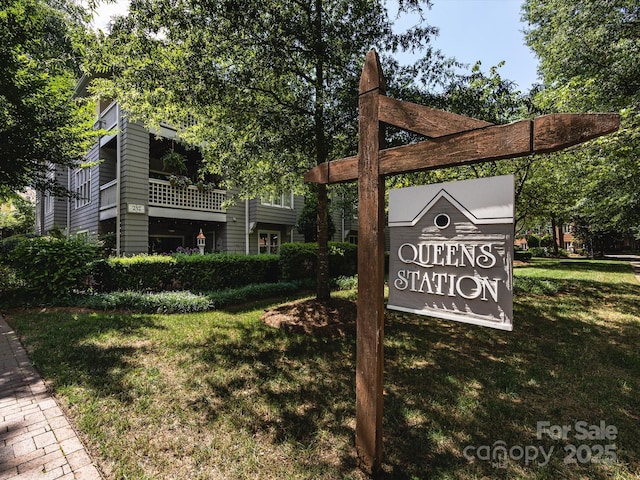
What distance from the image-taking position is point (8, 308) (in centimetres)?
→ 646

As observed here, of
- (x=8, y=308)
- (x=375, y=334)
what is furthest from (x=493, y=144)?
(x=8, y=308)

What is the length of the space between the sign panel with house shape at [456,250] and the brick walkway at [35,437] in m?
2.78

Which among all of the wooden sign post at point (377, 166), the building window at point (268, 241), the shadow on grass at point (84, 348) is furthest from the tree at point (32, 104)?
the wooden sign post at point (377, 166)

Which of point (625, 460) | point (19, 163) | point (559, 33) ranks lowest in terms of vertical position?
point (625, 460)

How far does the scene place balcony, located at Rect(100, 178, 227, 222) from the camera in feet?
34.5

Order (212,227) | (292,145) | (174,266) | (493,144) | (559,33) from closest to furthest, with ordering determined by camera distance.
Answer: (493,144)
(292,145)
(174,266)
(559,33)
(212,227)

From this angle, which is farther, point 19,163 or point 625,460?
point 19,163

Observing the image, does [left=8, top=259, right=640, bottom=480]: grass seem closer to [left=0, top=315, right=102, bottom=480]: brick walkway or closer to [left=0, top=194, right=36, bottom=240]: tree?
[left=0, top=315, right=102, bottom=480]: brick walkway

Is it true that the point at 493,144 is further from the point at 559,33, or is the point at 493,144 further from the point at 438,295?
the point at 559,33

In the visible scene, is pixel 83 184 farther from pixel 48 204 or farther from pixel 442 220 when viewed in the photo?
pixel 442 220

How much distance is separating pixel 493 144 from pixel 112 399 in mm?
4163

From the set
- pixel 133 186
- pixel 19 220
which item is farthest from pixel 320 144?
pixel 19 220

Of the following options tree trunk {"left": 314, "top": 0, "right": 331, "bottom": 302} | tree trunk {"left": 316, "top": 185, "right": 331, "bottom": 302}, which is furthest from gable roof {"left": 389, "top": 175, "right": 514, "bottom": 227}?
tree trunk {"left": 316, "top": 185, "right": 331, "bottom": 302}

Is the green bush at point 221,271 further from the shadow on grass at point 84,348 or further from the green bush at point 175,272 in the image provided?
the shadow on grass at point 84,348
